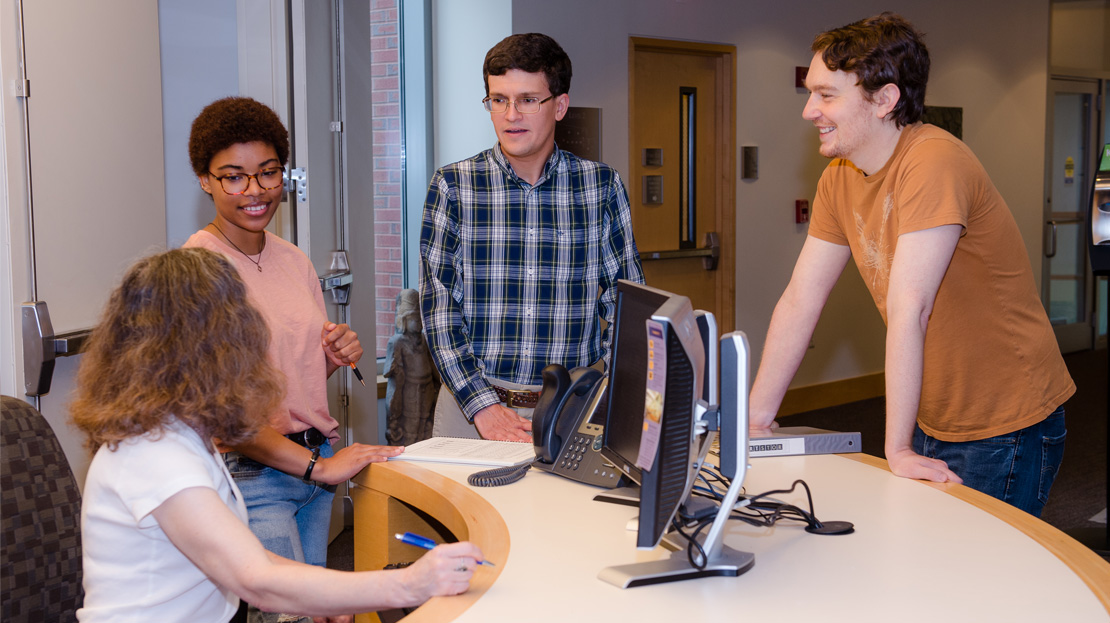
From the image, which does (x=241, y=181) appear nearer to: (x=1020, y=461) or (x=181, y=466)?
(x=181, y=466)

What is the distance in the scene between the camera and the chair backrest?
4.81ft

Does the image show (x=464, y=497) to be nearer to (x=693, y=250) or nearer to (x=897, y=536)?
(x=897, y=536)

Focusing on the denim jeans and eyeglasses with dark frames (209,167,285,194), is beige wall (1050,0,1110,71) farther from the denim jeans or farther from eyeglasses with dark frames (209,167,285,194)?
the denim jeans

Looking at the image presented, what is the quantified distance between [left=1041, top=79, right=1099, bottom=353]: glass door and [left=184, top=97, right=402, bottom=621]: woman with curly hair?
25.2 ft

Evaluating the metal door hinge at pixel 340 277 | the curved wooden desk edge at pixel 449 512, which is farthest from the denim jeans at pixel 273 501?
the metal door hinge at pixel 340 277

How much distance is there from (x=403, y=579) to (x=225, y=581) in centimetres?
25

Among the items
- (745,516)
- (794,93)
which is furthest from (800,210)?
(745,516)

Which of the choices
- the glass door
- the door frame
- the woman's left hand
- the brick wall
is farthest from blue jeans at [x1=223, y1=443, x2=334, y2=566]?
the glass door

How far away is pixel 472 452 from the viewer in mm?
1994

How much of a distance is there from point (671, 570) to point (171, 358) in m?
0.77

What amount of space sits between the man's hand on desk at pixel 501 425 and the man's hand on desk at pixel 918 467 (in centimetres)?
81

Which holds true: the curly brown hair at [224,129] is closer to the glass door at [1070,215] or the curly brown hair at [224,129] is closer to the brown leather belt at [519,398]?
the brown leather belt at [519,398]

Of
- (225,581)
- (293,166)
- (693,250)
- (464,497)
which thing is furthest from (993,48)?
(225,581)

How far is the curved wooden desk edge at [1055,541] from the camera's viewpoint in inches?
50.8
